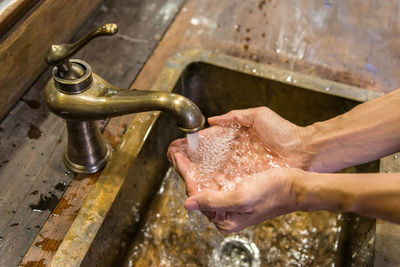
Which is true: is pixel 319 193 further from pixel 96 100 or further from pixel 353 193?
pixel 96 100

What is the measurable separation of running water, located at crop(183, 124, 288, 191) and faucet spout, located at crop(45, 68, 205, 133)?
0.71ft

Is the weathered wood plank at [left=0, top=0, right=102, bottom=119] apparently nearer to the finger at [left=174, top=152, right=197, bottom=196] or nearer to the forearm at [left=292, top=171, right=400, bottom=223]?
the finger at [left=174, top=152, right=197, bottom=196]

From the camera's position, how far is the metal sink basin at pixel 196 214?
77 cm

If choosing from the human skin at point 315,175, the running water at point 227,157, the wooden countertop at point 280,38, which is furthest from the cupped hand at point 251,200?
the wooden countertop at point 280,38

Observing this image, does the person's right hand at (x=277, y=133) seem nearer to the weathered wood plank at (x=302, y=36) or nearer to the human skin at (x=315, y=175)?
the human skin at (x=315, y=175)

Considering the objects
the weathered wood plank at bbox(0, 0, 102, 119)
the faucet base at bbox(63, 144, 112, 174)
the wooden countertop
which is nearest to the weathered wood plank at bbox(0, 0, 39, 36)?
the weathered wood plank at bbox(0, 0, 102, 119)

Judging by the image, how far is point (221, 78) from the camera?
1037 millimetres

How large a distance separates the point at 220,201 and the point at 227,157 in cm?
23

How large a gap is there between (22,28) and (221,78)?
54cm

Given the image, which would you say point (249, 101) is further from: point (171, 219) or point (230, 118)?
point (171, 219)

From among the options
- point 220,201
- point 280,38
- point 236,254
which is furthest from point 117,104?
point 280,38

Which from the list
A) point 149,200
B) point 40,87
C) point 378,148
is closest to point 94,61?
point 40,87

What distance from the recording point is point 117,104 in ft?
2.04

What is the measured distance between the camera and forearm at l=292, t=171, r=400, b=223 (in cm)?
56
